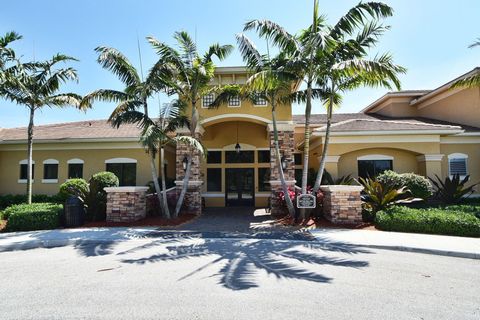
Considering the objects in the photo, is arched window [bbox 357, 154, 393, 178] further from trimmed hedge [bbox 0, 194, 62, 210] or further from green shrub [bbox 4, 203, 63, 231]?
trimmed hedge [bbox 0, 194, 62, 210]

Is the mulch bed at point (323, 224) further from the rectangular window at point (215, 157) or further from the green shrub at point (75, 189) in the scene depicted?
the green shrub at point (75, 189)

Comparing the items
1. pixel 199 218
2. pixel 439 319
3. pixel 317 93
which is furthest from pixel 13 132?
pixel 439 319

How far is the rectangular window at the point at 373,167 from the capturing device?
1539 cm

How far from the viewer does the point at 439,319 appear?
3.92 meters

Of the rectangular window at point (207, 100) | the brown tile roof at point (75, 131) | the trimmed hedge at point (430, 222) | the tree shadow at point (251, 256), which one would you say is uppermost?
the rectangular window at point (207, 100)

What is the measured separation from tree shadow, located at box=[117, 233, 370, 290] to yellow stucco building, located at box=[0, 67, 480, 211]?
5380 mm

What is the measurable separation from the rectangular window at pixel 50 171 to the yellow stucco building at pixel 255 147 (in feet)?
0.19

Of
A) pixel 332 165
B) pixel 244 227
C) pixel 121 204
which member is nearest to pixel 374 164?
pixel 332 165

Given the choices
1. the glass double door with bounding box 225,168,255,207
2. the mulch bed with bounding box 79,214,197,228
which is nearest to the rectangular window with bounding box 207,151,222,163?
the glass double door with bounding box 225,168,255,207

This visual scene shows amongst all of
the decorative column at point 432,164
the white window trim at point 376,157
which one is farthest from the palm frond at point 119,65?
the decorative column at point 432,164

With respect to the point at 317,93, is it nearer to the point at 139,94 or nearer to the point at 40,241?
the point at 139,94

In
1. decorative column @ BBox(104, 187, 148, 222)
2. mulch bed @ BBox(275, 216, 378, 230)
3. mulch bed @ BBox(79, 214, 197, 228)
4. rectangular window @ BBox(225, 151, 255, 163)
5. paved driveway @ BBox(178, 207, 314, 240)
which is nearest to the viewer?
paved driveway @ BBox(178, 207, 314, 240)

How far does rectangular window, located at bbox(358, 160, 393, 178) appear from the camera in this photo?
50.5ft

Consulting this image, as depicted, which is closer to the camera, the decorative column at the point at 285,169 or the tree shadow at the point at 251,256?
the tree shadow at the point at 251,256
